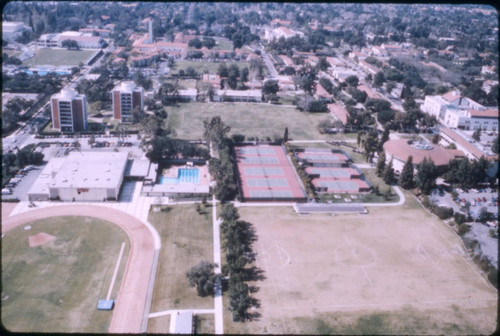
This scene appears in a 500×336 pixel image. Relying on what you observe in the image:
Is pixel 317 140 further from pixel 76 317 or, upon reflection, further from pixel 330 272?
pixel 76 317

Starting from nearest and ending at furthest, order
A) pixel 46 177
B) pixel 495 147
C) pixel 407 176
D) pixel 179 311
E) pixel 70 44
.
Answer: pixel 179 311 < pixel 46 177 < pixel 407 176 < pixel 495 147 < pixel 70 44

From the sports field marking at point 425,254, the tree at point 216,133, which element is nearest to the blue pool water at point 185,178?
the tree at point 216,133

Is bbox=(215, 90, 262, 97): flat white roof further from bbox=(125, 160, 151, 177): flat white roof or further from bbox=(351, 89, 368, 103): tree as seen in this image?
bbox=(125, 160, 151, 177): flat white roof

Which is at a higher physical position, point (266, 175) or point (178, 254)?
point (266, 175)

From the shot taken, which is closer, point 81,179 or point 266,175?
point 81,179

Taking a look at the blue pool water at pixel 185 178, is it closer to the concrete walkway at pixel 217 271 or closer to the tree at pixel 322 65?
the concrete walkway at pixel 217 271

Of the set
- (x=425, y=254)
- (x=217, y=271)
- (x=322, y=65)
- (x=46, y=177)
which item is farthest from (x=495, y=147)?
(x=46, y=177)

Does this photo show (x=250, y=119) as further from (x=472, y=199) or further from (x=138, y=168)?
(x=472, y=199)
